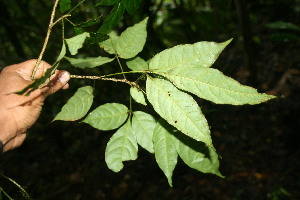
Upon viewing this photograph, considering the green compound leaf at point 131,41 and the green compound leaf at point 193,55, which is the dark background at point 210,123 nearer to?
the green compound leaf at point 131,41

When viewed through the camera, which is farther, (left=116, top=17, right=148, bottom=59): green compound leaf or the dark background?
A: the dark background

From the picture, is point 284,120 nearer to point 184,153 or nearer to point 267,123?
point 267,123

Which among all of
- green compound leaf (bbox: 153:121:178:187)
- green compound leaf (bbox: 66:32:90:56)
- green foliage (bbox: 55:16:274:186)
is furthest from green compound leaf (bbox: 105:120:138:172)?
green compound leaf (bbox: 66:32:90:56)

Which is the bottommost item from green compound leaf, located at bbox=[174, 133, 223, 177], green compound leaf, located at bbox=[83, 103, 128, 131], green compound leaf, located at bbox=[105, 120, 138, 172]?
green compound leaf, located at bbox=[174, 133, 223, 177]

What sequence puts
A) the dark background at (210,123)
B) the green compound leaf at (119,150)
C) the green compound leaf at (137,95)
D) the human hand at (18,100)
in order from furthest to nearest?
the dark background at (210,123), the human hand at (18,100), the green compound leaf at (119,150), the green compound leaf at (137,95)

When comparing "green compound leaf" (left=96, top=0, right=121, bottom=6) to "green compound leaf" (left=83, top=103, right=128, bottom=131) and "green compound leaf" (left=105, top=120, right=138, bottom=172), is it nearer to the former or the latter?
"green compound leaf" (left=83, top=103, right=128, bottom=131)

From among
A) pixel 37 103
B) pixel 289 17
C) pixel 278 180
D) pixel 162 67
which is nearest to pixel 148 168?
pixel 278 180

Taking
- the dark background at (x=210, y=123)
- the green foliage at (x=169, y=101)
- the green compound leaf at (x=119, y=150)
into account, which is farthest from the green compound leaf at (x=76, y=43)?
the dark background at (x=210, y=123)
